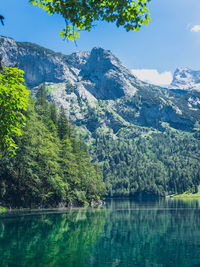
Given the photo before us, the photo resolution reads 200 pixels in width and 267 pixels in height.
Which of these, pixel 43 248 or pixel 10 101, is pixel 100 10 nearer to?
pixel 10 101

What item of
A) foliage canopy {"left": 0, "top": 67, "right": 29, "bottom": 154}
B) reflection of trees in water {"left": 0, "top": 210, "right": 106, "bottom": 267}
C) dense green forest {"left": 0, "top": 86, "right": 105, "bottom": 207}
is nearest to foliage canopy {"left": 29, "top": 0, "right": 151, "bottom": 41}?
foliage canopy {"left": 0, "top": 67, "right": 29, "bottom": 154}

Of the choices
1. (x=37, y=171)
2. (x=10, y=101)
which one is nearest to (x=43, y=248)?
(x=10, y=101)

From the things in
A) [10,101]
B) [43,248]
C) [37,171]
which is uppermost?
Result: [10,101]

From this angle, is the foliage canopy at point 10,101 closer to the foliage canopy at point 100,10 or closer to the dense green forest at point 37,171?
the foliage canopy at point 100,10

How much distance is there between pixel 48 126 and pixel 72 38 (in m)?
58.2

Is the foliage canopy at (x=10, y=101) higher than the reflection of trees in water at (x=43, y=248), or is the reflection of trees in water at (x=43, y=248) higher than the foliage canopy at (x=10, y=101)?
the foliage canopy at (x=10, y=101)

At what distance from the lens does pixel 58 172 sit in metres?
57.3

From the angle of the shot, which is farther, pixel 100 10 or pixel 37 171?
pixel 37 171

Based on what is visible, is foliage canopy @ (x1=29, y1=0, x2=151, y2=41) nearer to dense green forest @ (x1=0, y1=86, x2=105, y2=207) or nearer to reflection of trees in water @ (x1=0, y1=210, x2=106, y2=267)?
reflection of trees in water @ (x1=0, y1=210, x2=106, y2=267)

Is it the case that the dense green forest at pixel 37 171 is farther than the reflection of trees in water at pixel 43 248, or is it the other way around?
the dense green forest at pixel 37 171

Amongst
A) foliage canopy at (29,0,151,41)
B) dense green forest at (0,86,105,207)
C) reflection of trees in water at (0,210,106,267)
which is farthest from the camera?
dense green forest at (0,86,105,207)

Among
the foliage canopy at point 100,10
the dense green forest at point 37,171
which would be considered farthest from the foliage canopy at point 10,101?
the dense green forest at point 37,171

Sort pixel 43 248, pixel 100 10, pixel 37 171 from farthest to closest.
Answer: pixel 37 171 → pixel 43 248 → pixel 100 10

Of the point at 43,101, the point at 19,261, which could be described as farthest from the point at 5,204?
the point at 43,101
